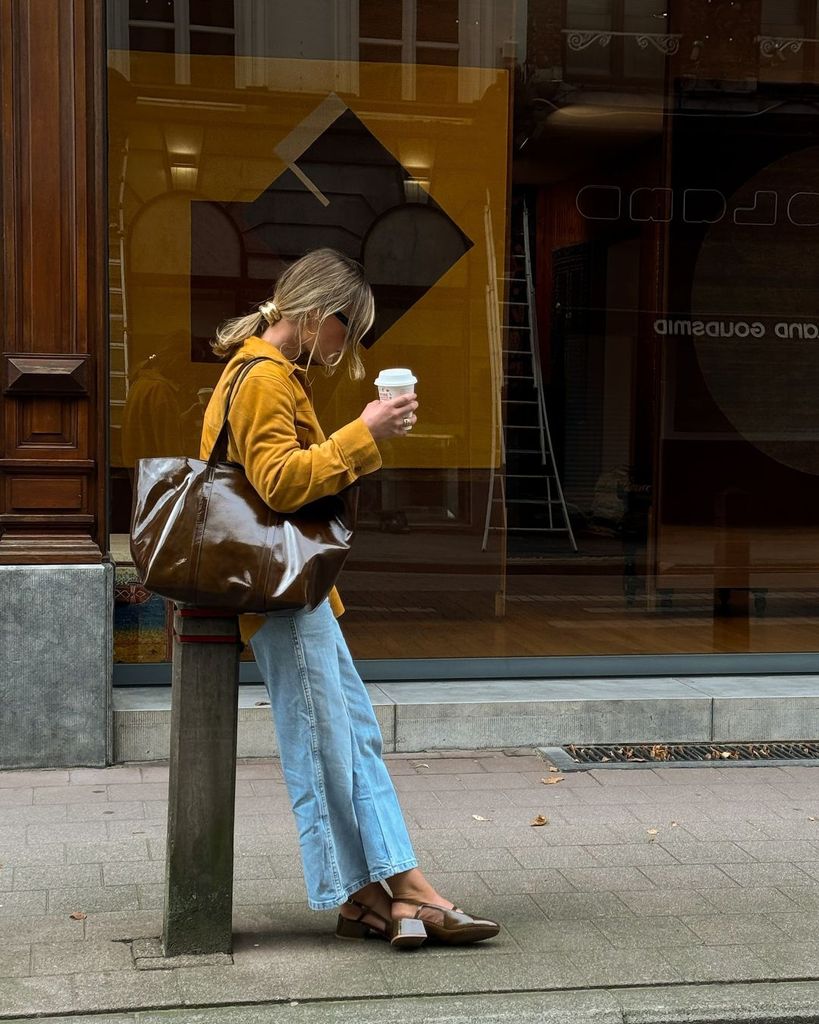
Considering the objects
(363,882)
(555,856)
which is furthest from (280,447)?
(555,856)

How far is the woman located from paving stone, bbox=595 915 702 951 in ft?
1.34

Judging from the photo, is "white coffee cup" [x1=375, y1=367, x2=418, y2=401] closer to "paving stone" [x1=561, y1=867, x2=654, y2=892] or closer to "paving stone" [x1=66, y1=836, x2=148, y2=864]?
"paving stone" [x1=561, y1=867, x2=654, y2=892]

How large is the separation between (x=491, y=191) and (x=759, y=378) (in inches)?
86.4

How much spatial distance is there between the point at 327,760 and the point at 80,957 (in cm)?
90

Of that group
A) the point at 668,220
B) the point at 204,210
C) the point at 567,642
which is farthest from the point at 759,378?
the point at 204,210

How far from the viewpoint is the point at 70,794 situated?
228 inches

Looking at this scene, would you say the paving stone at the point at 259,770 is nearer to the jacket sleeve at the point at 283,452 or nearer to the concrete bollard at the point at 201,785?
the concrete bollard at the point at 201,785

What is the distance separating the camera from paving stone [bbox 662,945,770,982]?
13.1 ft

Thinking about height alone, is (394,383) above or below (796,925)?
above

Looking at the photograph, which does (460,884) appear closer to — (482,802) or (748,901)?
(748,901)

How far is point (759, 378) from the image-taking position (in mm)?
8773

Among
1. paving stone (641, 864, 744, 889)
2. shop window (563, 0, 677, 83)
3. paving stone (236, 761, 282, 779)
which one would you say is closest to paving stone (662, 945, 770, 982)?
paving stone (641, 864, 744, 889)

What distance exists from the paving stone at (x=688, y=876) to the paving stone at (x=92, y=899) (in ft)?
5.79

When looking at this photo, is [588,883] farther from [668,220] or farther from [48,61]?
[668,220]
